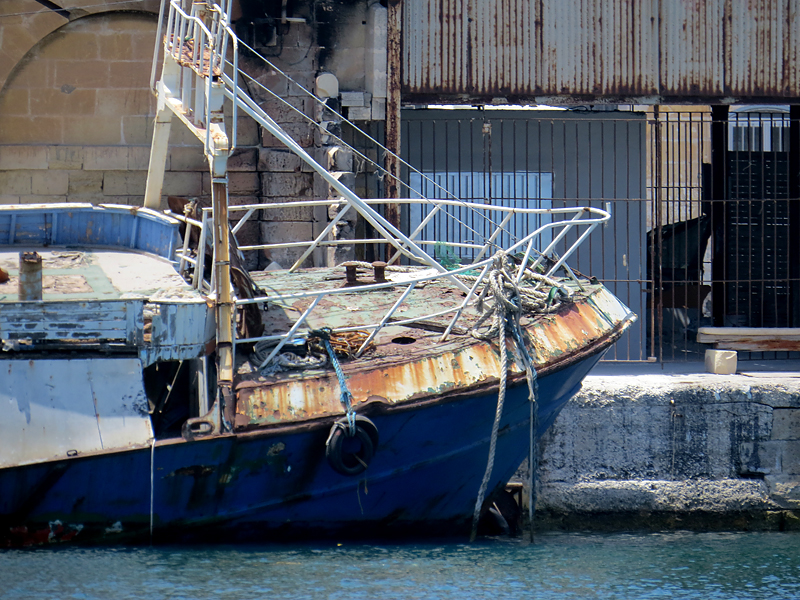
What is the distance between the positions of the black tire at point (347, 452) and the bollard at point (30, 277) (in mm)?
1792

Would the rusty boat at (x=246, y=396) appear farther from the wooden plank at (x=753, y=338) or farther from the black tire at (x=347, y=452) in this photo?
the wooden plank at (x=753, y=338)

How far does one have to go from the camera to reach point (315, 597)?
15.4 ft

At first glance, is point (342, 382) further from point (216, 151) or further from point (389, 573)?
point (216, 151)

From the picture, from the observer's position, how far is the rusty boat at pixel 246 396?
16.3 feet

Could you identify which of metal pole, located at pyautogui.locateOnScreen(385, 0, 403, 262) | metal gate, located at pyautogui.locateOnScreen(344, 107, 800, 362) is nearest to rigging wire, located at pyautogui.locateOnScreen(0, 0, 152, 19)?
metal pole, located at pyautogui.locateOnScreen(385, 0, 403, 262)

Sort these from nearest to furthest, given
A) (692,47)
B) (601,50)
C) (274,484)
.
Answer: (274,484) → (601,50) → (692,47)

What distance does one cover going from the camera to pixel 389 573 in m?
5.12

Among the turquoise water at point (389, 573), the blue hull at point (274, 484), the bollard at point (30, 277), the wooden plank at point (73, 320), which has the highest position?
the bollard at point (30, 277)

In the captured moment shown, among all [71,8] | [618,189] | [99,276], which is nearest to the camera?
[99,276]

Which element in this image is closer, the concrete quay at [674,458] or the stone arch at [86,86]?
the concrete quay at [674,458]

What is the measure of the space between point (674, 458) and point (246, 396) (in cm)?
383

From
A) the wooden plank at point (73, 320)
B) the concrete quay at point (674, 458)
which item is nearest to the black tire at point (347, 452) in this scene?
the wooden plank at point (73, 320)

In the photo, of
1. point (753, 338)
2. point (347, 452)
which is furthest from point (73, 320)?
point (753, 338)

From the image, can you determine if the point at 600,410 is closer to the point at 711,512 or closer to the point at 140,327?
the point at 711,512
